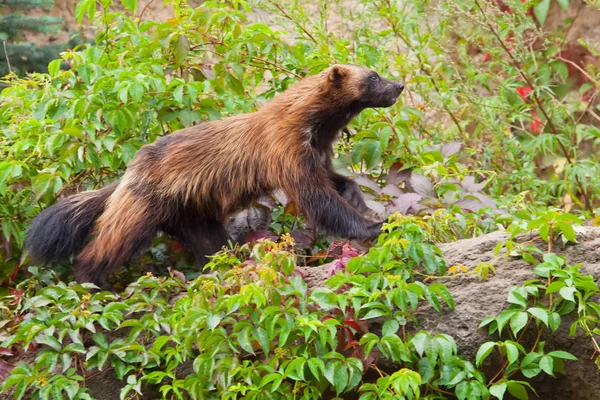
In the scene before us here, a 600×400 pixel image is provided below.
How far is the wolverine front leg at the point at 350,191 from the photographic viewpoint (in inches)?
191

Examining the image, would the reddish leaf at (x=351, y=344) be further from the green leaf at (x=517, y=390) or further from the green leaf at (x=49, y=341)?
the green leaf at (x=49, y=341)

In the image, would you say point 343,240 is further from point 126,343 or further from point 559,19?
point 559,19

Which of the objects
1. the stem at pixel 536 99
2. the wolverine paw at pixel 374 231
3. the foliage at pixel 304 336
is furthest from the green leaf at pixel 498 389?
the stem at pixel 536 99

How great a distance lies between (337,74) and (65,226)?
174 cm

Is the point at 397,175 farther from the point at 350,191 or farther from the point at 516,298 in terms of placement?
the point at 516,298

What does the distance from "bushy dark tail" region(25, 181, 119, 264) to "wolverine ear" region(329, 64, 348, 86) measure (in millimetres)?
1390

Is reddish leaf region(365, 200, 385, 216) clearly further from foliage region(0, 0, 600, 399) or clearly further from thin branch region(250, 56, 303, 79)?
thin branch region(250, 56, 303, 79)

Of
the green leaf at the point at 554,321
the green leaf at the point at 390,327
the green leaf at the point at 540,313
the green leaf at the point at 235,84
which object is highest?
the green leaf at the point at 235,84

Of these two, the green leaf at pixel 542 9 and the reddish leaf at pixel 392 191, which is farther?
the green leaf at pixel 542 9

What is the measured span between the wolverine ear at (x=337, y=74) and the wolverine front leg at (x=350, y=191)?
53cm

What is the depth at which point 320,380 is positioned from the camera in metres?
3.28

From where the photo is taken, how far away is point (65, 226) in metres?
4.61

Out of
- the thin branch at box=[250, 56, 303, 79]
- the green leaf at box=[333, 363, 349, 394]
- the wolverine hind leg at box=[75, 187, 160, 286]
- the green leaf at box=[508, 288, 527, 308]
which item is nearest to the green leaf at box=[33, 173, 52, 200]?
the wolverine hind leg at box=[75, 187, 160, 286]

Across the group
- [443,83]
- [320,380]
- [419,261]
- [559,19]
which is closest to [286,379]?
[320,380]
